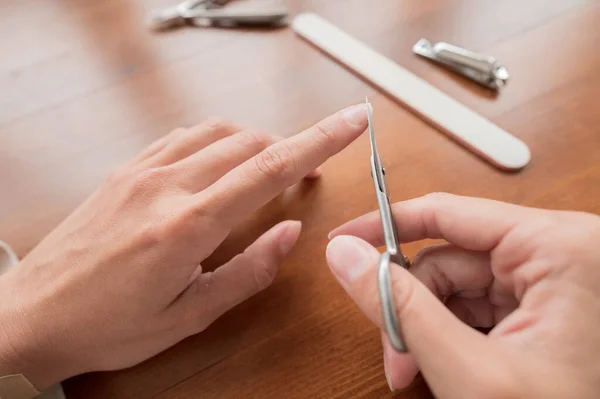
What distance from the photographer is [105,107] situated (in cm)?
76

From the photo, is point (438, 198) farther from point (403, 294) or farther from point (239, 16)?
point (239, 16)

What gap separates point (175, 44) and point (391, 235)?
0.61 metres

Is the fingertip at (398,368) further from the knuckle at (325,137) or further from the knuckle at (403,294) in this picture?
the knuckle at (325,137)

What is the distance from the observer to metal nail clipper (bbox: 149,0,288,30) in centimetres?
84

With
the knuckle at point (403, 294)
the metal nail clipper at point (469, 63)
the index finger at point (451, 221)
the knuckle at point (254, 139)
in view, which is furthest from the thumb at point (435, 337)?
the metal nail clipper at point (469, 63)

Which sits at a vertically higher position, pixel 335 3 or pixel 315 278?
pixel 335 3

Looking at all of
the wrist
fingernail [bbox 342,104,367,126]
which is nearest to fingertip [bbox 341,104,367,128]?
fingernail [bbox 342,104,367,126]

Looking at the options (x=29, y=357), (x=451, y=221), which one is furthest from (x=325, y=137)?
(x=29, y=357)

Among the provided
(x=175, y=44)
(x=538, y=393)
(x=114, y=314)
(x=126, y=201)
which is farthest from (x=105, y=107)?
(x=538, y=393)

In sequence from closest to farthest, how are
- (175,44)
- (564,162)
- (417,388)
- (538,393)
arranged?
(538,393), (417,388), (564,162), (175,44)

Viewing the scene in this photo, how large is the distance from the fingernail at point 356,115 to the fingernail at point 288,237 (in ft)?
0.41

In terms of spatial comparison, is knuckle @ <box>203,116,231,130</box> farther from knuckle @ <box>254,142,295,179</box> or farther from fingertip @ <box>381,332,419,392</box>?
fingertip @ <box>381,332,419,392</box>

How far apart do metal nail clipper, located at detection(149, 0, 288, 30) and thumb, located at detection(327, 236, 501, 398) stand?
1.94 feet

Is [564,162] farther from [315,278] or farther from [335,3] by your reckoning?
[335,3]
